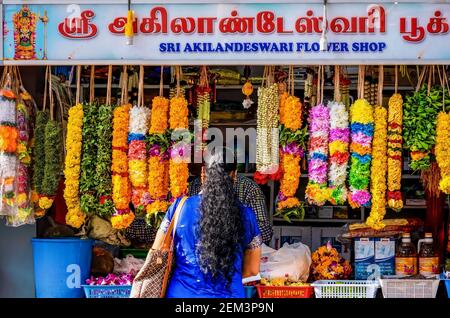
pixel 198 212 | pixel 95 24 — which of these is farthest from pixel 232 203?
pixel 95 24

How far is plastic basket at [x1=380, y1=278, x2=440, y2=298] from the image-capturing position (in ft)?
26.3

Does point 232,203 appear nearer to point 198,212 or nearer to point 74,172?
point 198,212

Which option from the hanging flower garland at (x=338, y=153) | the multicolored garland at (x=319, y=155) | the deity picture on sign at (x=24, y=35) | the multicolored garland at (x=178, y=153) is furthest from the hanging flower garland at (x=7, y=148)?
the hanging flower garland at (x=338, y=153)

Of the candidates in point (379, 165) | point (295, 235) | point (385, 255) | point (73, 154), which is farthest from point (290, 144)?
point (295, 235)

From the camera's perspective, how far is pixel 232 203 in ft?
20.9

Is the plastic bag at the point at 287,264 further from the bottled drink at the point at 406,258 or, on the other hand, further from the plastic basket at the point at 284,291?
the bottled drink at the point at 406,258

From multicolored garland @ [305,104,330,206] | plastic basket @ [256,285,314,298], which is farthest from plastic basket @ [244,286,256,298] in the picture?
multicolored garland @ [305,104,330,206]

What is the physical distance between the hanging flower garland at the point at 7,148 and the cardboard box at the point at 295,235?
288 cm

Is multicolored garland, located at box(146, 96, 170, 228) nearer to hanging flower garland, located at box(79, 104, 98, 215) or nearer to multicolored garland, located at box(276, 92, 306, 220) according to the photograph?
hanging flower garland, located at box(79, 104, 98, 215)

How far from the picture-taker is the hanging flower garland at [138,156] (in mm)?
7867

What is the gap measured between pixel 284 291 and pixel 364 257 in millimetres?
839

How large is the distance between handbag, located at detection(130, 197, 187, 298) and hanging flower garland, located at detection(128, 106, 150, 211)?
151 cm

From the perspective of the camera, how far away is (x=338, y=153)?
25.6 feet
